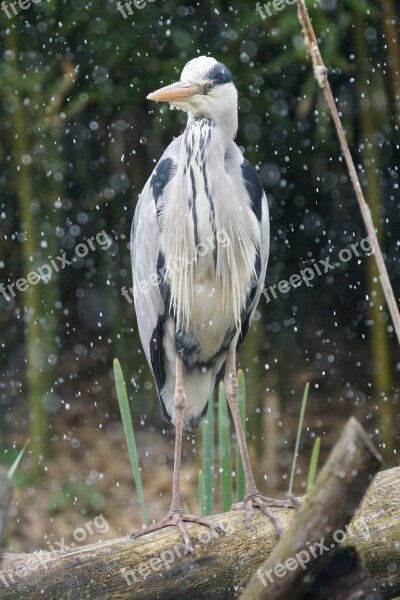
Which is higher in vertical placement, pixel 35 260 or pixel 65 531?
pixel 35 260

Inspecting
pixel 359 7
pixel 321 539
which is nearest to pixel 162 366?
pixel 321 539

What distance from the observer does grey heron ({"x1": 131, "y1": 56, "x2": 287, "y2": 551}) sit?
2.01m

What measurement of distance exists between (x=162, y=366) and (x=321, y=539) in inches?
47.5

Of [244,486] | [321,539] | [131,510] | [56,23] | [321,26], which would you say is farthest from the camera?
[131,510]

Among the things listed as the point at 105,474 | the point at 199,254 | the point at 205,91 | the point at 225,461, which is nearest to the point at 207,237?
the point at 199,254

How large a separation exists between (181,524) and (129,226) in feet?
6.28

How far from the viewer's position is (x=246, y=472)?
2066 mm

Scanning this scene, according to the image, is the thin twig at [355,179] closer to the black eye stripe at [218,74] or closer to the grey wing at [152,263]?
the black eye stripe at [218,74]

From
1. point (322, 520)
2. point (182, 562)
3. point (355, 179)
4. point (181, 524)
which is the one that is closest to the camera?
point (322, 520)

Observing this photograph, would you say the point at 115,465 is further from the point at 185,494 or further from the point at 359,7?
the point at 359,7

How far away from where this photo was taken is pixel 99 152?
141 inches

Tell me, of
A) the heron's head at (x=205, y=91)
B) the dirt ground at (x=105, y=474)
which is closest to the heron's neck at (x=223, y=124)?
the heron's head at (x=205, y=91)

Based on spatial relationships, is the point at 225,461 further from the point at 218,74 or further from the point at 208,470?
the point at 218,74

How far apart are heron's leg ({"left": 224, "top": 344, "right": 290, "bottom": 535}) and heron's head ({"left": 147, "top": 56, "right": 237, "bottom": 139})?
0.56 meters
